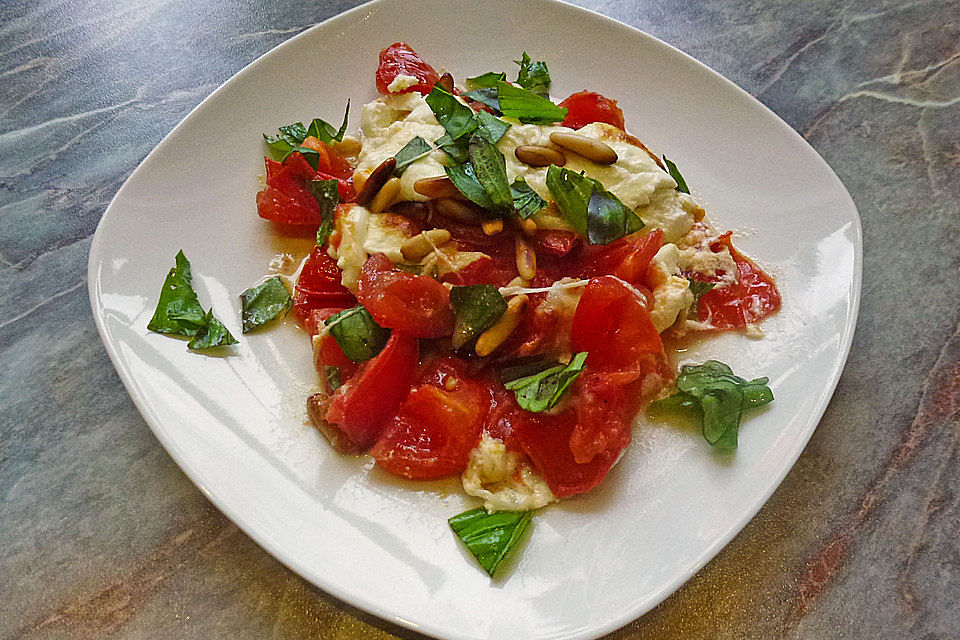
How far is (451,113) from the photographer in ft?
6.87

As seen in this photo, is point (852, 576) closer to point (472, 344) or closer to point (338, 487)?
point (472, 344)

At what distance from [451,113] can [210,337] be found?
904 mm

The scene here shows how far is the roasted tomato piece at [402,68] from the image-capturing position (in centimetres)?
236

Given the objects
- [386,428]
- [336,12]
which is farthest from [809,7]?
[386,428]

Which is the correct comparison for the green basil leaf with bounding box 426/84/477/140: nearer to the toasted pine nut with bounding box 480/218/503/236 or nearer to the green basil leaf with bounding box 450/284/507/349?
the toasted pine nut with bounding box 480/218/503/236

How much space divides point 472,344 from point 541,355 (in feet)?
0.57

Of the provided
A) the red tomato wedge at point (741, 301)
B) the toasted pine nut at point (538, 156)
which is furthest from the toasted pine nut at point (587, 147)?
the red tomato wedge at point (741, 301)

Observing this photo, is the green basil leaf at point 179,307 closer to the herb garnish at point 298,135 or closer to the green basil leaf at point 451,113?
the herb garnish at point 298,135

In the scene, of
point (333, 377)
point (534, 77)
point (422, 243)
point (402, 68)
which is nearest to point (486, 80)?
point (534, 77)

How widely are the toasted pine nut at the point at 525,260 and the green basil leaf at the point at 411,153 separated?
367mm

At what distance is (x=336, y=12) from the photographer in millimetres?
2982

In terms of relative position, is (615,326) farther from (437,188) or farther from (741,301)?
(437,188)

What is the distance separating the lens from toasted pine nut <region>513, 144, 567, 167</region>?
200 centimetres

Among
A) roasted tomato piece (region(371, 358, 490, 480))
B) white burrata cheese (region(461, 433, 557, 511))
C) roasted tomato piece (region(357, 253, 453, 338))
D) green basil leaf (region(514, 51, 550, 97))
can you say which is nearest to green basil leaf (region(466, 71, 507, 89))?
green basil leaf (region(514, 51, 550, 97))
